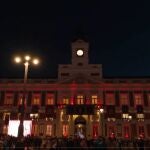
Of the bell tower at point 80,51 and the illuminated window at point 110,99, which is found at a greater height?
the bell tower at point 80,51

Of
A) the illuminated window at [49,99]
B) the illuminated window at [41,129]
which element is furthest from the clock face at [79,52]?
the illuminated window at [41,129]

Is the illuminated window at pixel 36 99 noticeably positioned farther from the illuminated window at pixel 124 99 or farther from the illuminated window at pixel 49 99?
the illuminated window at pixel 124 99

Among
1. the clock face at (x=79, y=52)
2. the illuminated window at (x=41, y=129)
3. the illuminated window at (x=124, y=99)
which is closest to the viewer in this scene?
the illuminated window at (x=41, y=129)

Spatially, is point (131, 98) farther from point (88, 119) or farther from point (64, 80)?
point (64, 80)

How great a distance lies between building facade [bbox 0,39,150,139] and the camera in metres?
46.3

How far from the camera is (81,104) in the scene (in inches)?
1833

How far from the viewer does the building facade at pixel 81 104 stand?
46281mm

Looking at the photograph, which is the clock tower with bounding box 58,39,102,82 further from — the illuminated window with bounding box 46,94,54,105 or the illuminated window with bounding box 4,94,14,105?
the illuminated window with bounding box 4,94,14,105

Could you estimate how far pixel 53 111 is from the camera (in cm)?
4762

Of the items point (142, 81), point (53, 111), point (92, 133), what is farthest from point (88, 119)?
point (142, 81)

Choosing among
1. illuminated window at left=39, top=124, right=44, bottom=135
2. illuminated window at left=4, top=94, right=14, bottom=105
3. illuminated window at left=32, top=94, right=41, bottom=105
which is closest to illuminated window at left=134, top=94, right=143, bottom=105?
illuminated window at left=39, top=124, right=44, bottom=135

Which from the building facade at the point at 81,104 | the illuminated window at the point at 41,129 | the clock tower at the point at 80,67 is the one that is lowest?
the illuminated window at the point at 41,129

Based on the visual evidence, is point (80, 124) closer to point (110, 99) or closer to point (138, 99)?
point (110, 99)

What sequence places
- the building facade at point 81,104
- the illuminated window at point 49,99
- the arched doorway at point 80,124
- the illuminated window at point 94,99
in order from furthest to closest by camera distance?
the illuminated window at point 49,99 < the illuminated window at point 94,99 < the arched doorway at point 80,124 < the building facade at point 81,104
